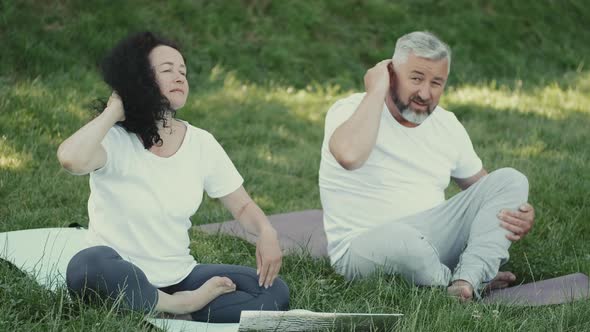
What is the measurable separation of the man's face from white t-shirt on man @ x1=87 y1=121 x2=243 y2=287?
1.22m

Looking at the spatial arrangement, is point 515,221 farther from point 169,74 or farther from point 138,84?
point 138,84

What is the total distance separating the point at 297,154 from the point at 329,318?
4.18 metres

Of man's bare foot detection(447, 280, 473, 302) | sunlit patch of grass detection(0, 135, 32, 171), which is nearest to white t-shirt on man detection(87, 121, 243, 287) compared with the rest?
man's bare foot detection(447, 280, 473, 302)

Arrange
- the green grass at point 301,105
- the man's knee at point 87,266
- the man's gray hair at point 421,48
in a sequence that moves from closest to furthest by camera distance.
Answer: the man's knee at point 87,266, the green grass at point 301,105, the man's gray hair at point 421,48

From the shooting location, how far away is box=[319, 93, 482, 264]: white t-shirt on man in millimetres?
4316

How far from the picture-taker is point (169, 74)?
140 inches

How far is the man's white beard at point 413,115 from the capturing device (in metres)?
4.35

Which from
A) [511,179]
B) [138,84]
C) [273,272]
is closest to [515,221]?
[511,179]

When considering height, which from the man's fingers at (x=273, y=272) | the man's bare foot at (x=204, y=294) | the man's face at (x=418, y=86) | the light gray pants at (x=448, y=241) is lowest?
the light gray pants at (x=448, y=241)

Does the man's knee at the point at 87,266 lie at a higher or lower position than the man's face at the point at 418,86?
lower

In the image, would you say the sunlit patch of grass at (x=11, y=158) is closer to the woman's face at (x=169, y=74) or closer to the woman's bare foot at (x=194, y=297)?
the woman's face at (x=169, y=74)

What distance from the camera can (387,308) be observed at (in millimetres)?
3658

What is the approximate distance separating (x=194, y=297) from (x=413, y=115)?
1490 mm

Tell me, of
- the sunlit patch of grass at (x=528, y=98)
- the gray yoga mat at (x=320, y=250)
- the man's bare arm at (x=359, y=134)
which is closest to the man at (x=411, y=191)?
the man's bare arm at (x=359, y=134)
